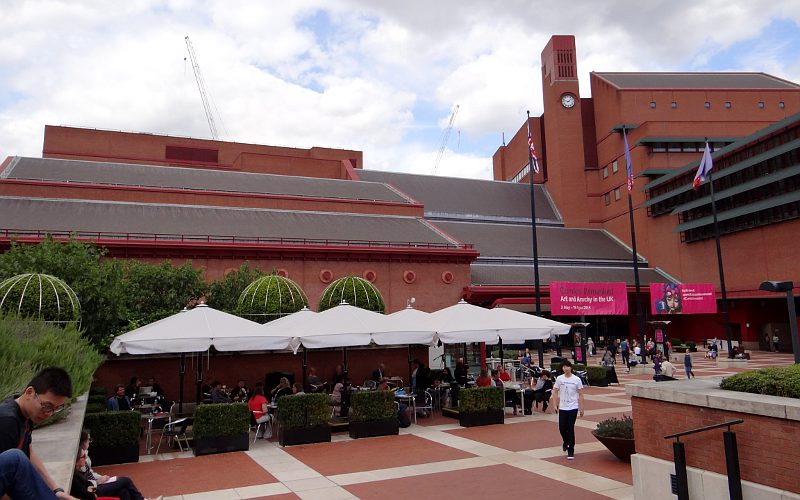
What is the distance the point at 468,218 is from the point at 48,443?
4677 cm

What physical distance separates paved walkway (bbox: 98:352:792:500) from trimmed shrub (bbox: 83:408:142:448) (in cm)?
48

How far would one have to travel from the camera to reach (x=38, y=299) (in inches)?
540

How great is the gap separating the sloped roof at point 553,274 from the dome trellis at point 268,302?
69.6 feet

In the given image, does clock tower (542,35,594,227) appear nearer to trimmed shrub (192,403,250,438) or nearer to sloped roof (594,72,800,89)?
sloped roof (594,72,800,89)

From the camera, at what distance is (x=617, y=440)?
9820 millimetres

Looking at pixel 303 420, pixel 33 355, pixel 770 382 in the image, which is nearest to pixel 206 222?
pixel 303 420

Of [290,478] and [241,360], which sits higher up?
[241,360]

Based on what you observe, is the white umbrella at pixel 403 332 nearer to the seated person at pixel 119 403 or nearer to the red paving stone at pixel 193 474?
the red paving stone at pixel 193 474

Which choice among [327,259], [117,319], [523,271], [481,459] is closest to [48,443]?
[481,459]

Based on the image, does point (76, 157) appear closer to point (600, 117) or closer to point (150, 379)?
point (150, 379)

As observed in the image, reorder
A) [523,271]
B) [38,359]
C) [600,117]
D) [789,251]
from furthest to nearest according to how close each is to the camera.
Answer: [600,117] → [523,271] → [789,251] → [38,359]

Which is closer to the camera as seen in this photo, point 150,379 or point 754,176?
point 150,379

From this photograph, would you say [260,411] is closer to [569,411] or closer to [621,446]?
[569,411]

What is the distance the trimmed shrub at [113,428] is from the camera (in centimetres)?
1122
